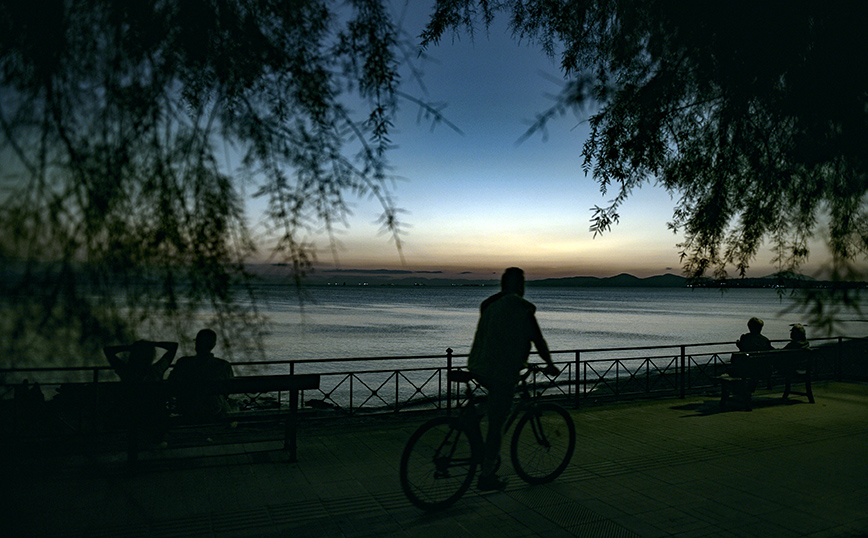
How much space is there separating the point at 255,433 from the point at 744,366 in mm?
7915

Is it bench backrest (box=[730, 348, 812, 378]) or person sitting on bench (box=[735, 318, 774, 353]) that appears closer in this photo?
bench backrest (box=[730, 348, 812, 378])

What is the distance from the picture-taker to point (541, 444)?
5.54 metres

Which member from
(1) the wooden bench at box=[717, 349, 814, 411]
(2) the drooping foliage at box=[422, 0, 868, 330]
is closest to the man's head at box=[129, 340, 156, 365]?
(2) the drooping foliage at box=[422, 0, 868, 330]

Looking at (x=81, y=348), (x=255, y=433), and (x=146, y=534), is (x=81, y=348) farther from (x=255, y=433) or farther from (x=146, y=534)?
(x=255, y=433)

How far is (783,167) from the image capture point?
3.36 metres

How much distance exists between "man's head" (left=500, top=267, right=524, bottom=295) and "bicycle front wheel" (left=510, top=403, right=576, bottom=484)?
1299 mm

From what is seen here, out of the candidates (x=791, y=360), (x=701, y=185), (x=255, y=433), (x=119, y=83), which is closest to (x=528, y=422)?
(x=701, y=185)

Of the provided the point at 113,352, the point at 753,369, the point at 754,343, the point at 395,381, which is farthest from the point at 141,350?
the point at 395,381

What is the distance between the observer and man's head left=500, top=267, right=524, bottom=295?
507 cm

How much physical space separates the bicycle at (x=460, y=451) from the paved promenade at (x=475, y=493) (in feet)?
0.56

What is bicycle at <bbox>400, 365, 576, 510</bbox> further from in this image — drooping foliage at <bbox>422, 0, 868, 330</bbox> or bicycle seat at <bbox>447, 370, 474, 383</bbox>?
drooping foliage at <bbox>422, 0, 868, 330</bbox>

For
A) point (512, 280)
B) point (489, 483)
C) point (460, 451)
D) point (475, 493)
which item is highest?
point (512, 280)

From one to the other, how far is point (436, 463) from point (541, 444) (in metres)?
1.22

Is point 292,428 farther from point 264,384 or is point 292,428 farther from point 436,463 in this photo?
point 436,463
